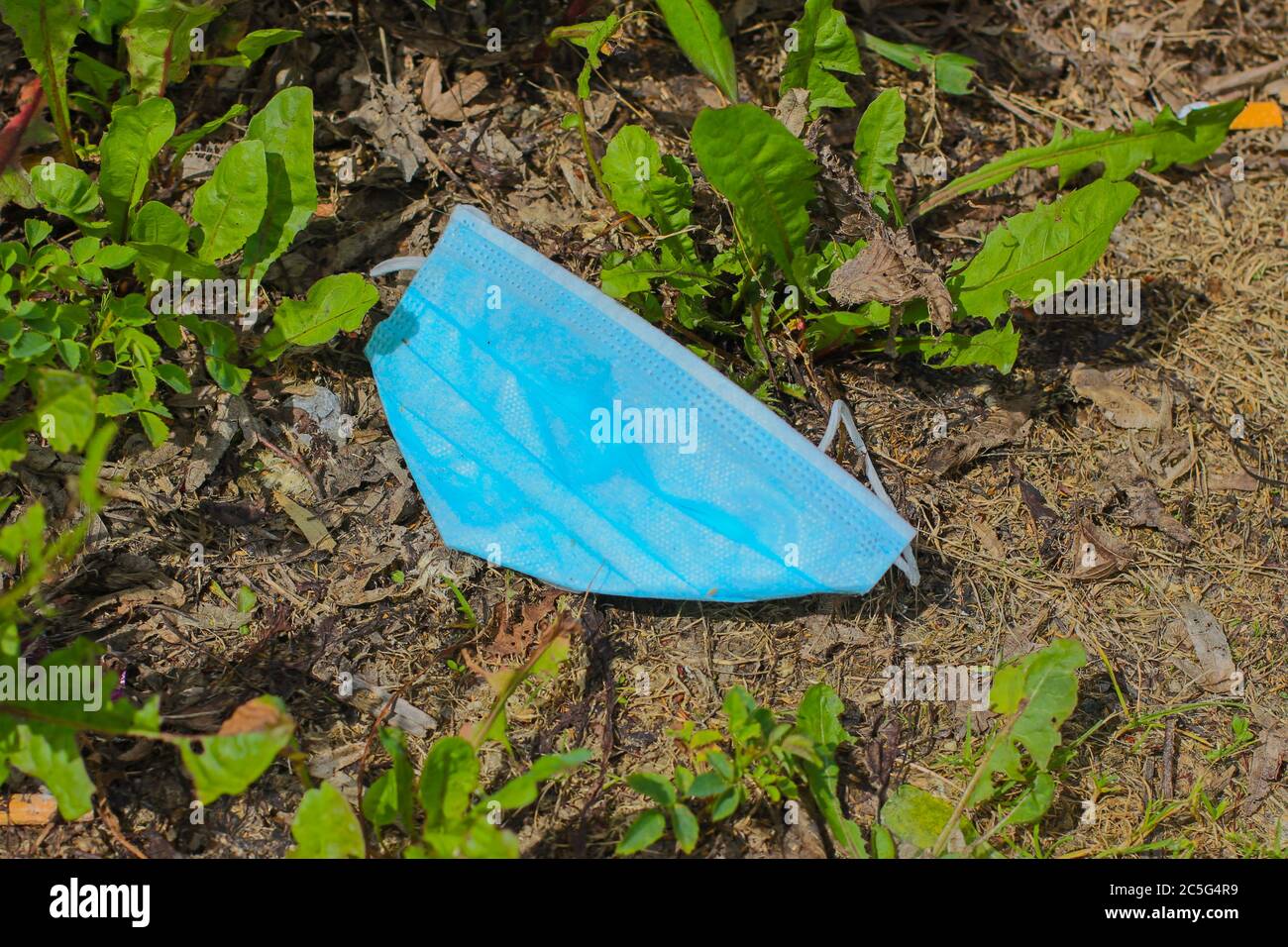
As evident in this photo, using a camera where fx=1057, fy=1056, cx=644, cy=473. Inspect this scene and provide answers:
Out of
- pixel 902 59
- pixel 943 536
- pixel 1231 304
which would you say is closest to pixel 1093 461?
pixel 943 536

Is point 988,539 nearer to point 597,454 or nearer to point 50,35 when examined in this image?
point 597,454

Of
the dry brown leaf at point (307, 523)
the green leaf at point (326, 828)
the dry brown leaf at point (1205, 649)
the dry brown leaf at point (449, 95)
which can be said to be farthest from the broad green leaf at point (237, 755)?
the dry brown leaf at point (1205, 649)

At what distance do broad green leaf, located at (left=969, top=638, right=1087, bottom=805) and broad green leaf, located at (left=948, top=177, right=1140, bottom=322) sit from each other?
2.63 ft

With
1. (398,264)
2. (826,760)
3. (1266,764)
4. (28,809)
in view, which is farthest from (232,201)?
(1266,764)

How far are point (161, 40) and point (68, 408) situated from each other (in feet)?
3.84

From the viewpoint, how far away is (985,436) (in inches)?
102

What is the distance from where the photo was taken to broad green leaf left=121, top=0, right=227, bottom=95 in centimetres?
244

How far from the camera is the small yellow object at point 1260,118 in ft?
10.1

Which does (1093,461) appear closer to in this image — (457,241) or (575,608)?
(575,608)

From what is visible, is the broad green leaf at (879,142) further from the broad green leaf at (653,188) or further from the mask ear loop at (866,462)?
the mask ear loop at (866,462)

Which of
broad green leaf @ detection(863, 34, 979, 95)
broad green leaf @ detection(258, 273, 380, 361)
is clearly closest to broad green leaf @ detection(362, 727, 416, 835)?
broad green leaf @ detection(258, 273, 380, 361)

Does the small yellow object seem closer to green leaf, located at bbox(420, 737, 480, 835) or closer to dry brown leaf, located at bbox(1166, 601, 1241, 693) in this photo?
dry brown leaf, located at bbox(1166, 601, 1241, 693)

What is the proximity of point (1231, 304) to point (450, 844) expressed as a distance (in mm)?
2402

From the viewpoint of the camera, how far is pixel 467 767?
198 cm
